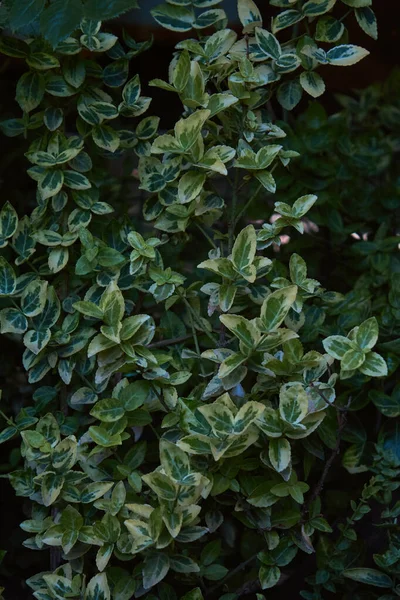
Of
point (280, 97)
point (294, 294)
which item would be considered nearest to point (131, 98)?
point (280, 97)

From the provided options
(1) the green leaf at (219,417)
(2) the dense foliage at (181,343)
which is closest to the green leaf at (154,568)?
(2) the dense foliage at (181,343)

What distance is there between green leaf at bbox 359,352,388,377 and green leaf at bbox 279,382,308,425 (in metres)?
0.10

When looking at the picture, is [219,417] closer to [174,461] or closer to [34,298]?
[174,461]

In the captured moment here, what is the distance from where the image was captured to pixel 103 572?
4.21 feet

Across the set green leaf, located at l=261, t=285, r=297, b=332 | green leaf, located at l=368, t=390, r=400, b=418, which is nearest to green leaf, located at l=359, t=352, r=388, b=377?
green leaf, located at l=261, t=285, r=297, b=332

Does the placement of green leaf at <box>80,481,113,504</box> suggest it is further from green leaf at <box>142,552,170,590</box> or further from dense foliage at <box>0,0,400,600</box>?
green leaf at <box>142,552,170,590</box>

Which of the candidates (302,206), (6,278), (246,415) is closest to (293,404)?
(246,415)

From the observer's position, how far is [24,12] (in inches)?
44.6

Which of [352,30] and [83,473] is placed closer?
[83,473]

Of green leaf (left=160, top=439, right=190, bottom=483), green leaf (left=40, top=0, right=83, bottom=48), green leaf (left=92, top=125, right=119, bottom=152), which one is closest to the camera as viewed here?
green leaf (left=40, top=0, right=83, bottom=48)

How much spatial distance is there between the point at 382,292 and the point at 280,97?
574 mm

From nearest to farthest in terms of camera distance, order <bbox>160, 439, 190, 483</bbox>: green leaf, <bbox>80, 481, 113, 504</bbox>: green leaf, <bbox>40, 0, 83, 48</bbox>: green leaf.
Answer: <bbox>40, 0, 83, 48</bbox>: green leaf, <bbox>160, 439, 190, 483</bbox>: green leaf, <bbox>80, 481, 113, 504</bbox>: green leaf

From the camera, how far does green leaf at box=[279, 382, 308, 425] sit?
1222mm

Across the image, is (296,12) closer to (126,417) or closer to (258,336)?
(258,336)
